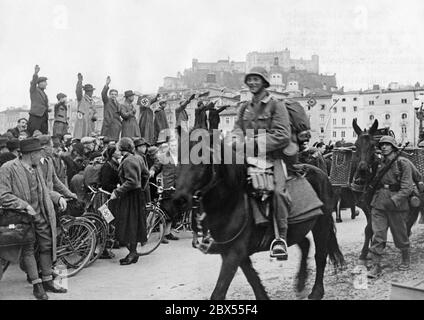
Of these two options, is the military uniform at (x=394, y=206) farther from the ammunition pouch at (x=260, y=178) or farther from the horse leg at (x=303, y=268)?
the ammunition pouch at (x=260, y=178)

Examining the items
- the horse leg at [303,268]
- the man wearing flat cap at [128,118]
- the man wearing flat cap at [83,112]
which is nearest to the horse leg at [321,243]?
the horse leg at [303,268]

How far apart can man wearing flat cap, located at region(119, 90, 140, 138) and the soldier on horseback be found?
23.9 ft

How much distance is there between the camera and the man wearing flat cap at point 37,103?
39.5 feet

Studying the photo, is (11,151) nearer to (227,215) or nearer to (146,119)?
(227,215)

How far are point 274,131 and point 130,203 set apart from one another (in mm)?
3914

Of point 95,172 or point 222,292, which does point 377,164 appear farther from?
point 95,172

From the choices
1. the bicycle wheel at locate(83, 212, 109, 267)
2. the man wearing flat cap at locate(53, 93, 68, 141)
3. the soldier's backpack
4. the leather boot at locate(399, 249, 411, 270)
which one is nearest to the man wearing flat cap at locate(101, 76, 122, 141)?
the man wearing flat cap at locate(53, 93, 68, 141)

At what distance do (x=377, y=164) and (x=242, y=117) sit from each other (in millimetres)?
3357

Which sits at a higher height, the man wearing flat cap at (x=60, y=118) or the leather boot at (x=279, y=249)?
the man wearing flat cap at (x=60, y=118)

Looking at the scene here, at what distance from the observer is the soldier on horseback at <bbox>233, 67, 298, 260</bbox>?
581 centimetres

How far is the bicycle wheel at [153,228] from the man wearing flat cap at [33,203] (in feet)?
9.47

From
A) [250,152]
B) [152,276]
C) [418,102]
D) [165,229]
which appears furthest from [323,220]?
[418,102]

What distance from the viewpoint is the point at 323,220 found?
23.7ft

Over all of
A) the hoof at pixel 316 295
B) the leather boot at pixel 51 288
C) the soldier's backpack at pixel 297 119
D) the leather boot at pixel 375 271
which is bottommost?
the leather boot at pixel 375 271
